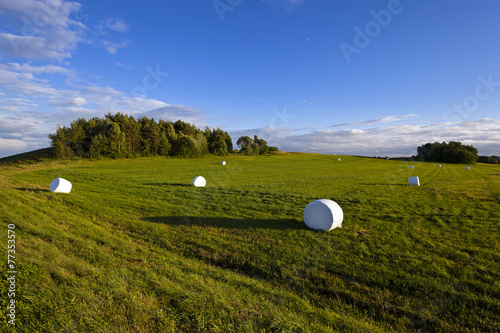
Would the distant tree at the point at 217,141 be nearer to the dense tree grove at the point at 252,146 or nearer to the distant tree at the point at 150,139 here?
the dense tree grove at the point at 252,146

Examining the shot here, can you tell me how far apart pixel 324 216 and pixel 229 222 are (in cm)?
566

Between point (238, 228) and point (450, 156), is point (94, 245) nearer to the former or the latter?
point (238, 228)

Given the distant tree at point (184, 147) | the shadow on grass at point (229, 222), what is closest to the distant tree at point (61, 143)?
the distant tree at point (184, 147)

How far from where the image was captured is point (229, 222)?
13273mm

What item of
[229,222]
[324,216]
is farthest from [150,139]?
[324,216]

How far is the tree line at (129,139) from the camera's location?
64875 mm

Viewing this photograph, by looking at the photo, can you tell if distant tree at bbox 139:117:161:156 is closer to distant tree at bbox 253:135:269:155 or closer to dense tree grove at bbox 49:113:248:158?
dense tree grove at bbox 49:113:248:158

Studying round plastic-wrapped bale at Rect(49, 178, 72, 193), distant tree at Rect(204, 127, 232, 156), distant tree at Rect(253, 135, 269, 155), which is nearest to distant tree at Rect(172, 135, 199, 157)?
distant tree at Rect(204, 127, 232, 156)

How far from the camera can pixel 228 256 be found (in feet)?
29.1

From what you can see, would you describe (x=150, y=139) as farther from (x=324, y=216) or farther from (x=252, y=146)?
(x=324, y=216)

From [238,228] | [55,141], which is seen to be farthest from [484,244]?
[55,141]

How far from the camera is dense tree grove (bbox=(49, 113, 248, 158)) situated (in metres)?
64.8

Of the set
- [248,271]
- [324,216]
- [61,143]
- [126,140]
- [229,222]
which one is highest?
[126,140]

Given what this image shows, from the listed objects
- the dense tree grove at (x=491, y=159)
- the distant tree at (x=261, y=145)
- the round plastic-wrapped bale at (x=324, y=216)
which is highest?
the distant tree at (x=261, y=145)
